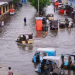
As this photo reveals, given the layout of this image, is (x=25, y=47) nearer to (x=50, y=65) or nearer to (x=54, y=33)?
(x=50, y=65)

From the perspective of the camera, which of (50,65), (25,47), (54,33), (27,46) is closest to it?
(50,65)

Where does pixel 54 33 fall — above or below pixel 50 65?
below

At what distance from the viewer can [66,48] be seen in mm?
23797

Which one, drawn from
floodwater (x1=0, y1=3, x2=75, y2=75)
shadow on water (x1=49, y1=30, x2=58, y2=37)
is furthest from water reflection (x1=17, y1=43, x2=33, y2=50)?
shadow on water (x1=49, y1=30, x2=58, y2=37)

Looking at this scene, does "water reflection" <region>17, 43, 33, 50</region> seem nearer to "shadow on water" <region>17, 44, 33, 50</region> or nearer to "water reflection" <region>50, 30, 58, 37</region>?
"shadow on water" <region>17, 44, 33, 50</region>

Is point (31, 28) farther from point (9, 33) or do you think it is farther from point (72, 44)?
point (72, 44)

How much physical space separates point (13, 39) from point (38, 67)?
36.4 ft

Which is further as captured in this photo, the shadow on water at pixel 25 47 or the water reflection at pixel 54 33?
the water reflection at pixel 54 33

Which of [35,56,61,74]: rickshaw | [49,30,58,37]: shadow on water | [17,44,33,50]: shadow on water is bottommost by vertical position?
[49,30,58,37]: shadow on water

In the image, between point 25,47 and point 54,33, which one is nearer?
point 25,47

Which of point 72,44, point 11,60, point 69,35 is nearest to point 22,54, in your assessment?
point 11,60

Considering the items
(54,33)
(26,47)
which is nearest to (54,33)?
(54,33)

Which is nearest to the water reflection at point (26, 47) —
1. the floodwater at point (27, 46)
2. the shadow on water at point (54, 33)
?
the floodwater at point (27, 46)

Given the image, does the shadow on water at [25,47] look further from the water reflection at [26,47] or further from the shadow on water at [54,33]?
the shadow on water at [54,33]
